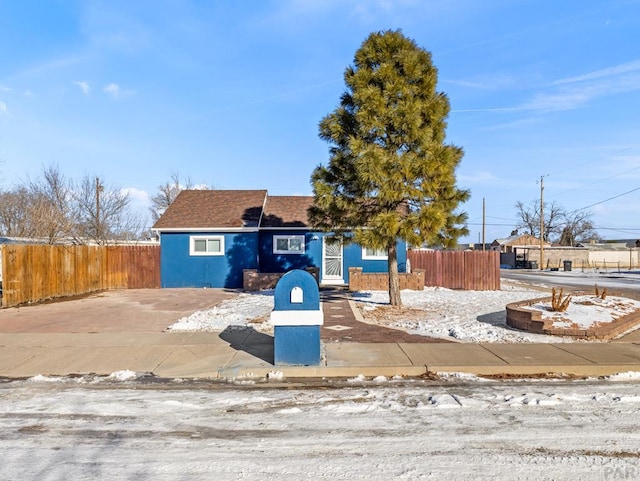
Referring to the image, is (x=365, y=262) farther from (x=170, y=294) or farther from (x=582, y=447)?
(x=582, y=447)

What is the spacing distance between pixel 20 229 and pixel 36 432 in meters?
32.8

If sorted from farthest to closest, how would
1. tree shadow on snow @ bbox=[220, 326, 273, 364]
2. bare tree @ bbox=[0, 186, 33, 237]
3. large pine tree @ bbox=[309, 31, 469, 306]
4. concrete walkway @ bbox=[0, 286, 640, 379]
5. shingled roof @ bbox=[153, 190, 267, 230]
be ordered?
bare tree @ bbox=[0, 186, 33, 237], shingled roof @ bbox=[153, 190, 267, 230], large pine tree @ bbox=[309, 31, 469, 306], tree shadow on snow @ bbox=[220, 326, 273, 364], concrete walkway @ bbox=[0, 286, 640, 379]

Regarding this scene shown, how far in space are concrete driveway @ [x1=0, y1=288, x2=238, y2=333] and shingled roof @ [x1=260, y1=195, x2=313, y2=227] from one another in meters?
4.24

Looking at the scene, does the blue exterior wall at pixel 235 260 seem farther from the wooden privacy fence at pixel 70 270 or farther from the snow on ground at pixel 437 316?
the snow on ground at pixel 437 316

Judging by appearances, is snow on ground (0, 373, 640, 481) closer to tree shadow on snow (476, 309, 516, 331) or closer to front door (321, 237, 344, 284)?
tree shadow on snow (476, 309, 516, 331)

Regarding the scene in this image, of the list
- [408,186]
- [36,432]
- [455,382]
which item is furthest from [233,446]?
[408,186]

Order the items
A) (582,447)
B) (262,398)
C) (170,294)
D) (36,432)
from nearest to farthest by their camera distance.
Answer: (582,447) → (36,432) → (262,398) → (170,294)

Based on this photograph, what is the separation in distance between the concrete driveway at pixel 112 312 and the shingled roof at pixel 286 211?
4242 millimetres

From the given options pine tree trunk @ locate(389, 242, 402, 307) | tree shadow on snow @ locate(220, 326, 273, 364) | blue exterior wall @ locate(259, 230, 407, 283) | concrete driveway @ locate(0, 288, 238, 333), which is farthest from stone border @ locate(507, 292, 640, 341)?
blue exterior wall @ locate(259, 230, 407, 283)

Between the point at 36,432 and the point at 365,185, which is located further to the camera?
the point at 365,185

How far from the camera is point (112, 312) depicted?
14.2 m

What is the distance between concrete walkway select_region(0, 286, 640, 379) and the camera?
7.47 m

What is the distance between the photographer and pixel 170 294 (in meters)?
19.4

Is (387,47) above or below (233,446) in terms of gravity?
above
